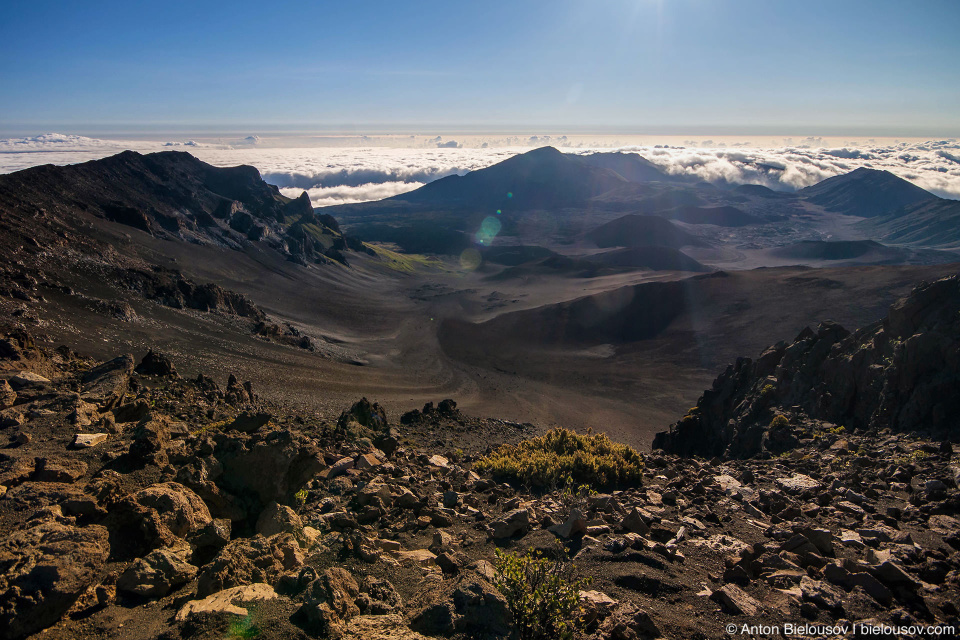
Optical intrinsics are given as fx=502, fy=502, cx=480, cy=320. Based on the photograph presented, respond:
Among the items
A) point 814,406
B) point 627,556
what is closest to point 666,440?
point 814,406

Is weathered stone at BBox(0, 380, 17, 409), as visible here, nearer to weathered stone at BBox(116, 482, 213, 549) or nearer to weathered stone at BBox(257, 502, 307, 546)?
weathered stone at BBox(116, 482, 213, 549)

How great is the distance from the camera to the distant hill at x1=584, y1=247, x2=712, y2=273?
10838cm

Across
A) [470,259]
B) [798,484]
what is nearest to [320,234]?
[470,259]

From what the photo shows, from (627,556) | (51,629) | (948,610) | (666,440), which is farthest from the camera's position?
(666,440)

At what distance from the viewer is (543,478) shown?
10.6 meters

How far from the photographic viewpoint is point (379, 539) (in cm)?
596

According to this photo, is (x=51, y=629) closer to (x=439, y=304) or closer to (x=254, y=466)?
(x=254, y=466)

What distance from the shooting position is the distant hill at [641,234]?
143 m

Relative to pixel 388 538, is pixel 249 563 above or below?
above

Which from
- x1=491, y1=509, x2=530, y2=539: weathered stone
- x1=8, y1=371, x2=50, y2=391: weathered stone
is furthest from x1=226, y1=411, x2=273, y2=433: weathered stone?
x1=491, y1=509, x2=530, y2=539: weathered stone

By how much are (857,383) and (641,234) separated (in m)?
137

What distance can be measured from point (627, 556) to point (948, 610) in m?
2.87

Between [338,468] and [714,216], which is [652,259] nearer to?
[714,216]

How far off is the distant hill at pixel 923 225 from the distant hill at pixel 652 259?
9964cm
